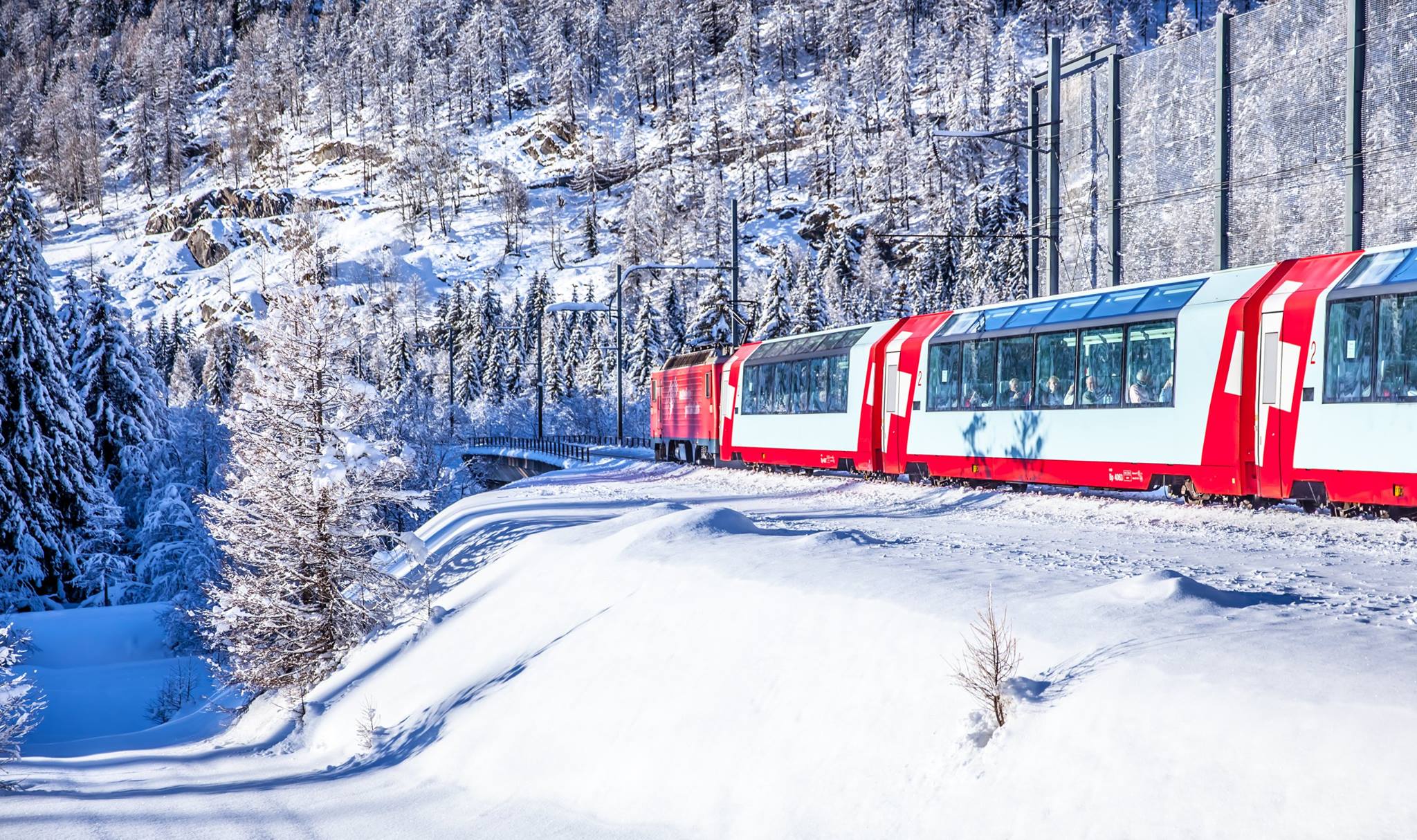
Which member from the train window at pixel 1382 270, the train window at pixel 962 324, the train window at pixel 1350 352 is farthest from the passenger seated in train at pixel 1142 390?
the train window at pixel 962 324

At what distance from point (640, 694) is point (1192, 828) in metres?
5.30

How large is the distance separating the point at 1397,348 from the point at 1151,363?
3.69 metres

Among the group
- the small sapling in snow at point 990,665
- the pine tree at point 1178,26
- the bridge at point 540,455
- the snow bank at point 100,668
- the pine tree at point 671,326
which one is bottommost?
the snow bank at point 100,668

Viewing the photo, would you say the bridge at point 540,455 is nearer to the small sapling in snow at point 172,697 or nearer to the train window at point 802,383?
the small sapling in snow at point 172,697

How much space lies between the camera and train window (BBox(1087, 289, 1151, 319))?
16578 mm

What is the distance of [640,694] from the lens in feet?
31.7

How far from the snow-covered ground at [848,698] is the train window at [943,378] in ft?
13.7

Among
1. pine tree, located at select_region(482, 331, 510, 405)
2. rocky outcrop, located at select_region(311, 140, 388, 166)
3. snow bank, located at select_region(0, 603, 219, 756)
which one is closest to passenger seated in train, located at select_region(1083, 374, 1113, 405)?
snow bank, located at select_region(0, 603, 219, 756)

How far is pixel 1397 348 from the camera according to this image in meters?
12.6

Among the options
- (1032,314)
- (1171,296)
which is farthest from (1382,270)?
(1032,314)

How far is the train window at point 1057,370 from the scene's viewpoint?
17.6m

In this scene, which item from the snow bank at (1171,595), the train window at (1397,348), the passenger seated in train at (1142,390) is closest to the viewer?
the snow bank at (1171,595)

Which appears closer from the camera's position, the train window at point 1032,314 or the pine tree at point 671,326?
the train window at point 1032,314

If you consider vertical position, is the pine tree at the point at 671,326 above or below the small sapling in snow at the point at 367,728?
above
